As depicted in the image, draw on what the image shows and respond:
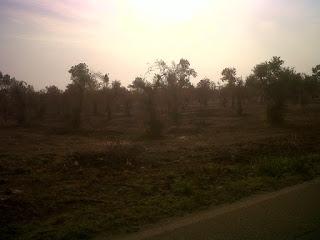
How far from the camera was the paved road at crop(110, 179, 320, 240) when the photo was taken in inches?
316

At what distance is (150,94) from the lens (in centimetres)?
3550

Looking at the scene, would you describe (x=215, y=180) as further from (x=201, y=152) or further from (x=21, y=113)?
(x=21, y=113)

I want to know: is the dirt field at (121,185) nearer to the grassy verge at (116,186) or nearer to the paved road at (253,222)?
the grassy verge at (116,186)

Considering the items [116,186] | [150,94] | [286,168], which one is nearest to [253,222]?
[116,186]

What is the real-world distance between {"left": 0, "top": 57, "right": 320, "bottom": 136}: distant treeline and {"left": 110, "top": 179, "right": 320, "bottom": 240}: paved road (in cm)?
2236

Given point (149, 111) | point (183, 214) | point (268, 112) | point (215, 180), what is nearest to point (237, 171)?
point (215, 180)

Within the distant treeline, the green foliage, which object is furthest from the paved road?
the distant treeline

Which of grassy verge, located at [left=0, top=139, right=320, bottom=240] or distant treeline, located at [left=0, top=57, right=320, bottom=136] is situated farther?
distant treeline, located at [left=0, top=57, right=320, bottom=136]

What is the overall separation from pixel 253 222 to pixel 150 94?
27.0m

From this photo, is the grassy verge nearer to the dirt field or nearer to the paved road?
the dirt field

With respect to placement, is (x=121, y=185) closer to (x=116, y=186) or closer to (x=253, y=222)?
(x=116, y=186)

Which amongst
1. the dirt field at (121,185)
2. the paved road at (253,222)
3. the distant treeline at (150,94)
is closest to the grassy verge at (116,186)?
the dirt field at (121,185)

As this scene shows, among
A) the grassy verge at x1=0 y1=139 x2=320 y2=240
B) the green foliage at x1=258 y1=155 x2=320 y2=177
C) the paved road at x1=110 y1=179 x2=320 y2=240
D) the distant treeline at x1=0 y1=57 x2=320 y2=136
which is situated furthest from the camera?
the distant treeline at x1=0 y1=57 x2=320 y2=136

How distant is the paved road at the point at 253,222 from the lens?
8.02 metres
